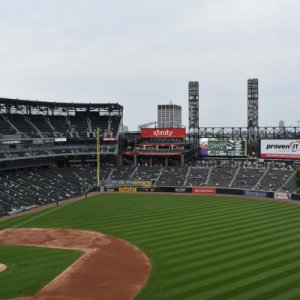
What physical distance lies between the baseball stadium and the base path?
107 mm

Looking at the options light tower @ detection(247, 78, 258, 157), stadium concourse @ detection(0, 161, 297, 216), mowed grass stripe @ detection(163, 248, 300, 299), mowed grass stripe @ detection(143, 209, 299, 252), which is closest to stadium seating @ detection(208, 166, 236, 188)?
stadium concourse @ detection(0, 161, 297, 216)

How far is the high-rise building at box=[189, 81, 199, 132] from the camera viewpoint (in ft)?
334

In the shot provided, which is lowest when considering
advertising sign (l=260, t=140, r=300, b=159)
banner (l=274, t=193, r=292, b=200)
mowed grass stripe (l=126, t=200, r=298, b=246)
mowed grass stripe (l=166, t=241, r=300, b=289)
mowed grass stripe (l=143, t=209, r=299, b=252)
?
mowed grass stripe (l=126, t=200, r=298, b=246)

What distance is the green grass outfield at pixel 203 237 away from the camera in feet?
86.2

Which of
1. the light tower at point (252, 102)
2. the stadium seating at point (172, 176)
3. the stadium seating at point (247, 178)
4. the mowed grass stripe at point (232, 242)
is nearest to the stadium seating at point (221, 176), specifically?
the stadium seating at point (247, 178)

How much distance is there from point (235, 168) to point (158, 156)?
1872 centimetres

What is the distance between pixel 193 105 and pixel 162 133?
518 inches

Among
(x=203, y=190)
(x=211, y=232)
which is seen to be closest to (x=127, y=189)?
(x=203, y=190)

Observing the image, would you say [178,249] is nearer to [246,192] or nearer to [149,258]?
[149,258]

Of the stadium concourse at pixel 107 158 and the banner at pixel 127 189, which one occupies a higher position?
the stadium concourse at pixel 107 158

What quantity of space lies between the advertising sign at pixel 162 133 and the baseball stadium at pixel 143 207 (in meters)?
0.24

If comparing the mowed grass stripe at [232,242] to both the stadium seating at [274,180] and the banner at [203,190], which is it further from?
the banner at [203,190]

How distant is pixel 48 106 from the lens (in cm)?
9769

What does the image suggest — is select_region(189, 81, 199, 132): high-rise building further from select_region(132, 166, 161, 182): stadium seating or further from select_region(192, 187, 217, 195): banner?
select_region(192, 187, 217, 195): banner
